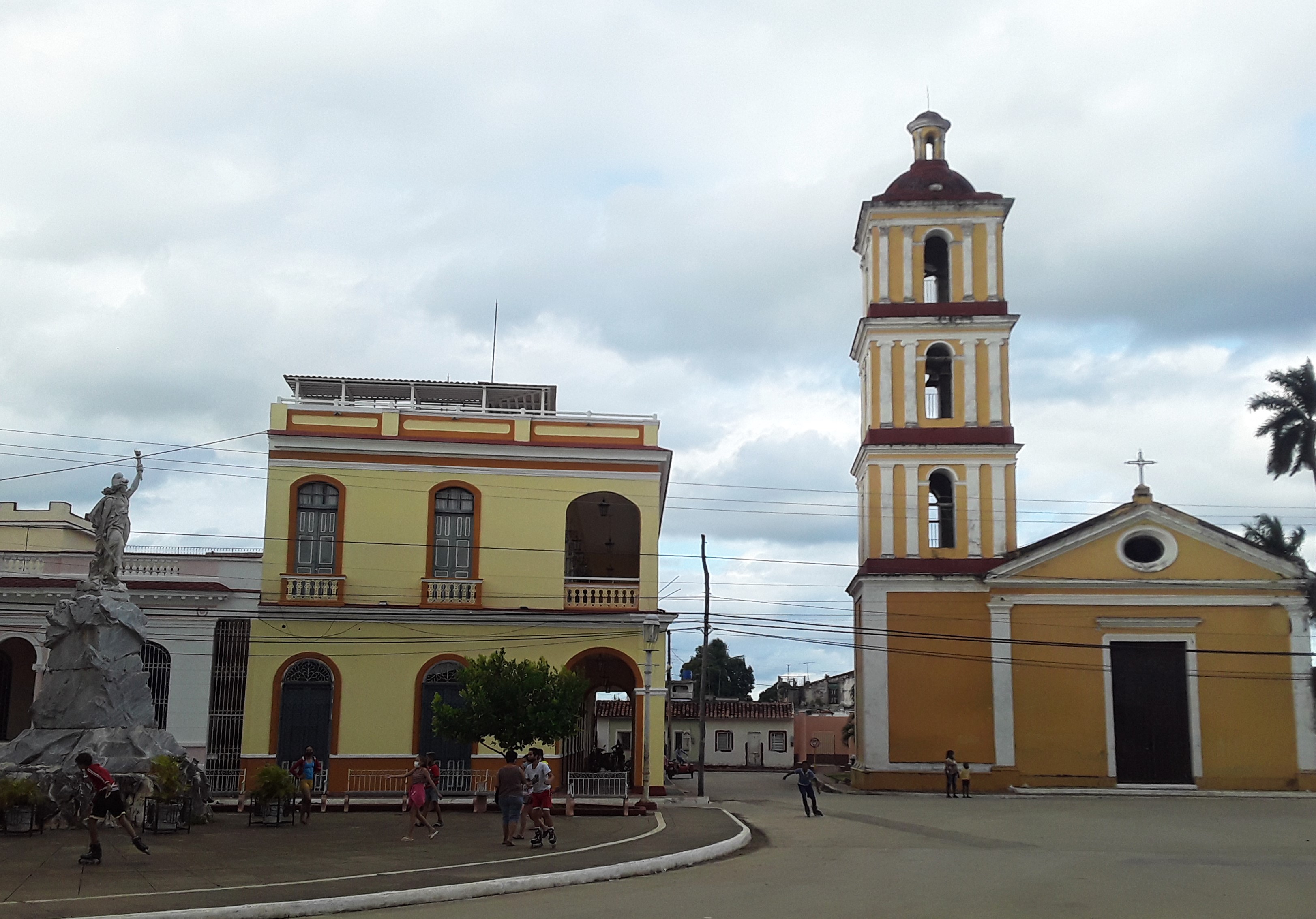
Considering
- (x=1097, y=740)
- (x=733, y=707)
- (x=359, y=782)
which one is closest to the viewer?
(x=359, y=782)

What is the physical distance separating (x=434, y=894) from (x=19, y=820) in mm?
7214

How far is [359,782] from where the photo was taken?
26.4 m

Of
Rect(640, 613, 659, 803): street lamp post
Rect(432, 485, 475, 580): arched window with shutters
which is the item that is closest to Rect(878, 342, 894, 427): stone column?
Rect(640, 613, 659, 803): street lamp post

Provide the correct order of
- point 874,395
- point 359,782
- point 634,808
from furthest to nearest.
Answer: point 874,395 < point 359,782 < point 634,808

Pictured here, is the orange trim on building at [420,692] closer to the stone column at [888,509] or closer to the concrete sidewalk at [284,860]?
the concrete sidewalk at [284,860]

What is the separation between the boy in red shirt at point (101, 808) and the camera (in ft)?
42.7

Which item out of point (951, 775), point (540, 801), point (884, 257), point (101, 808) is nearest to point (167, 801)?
point (101, 808)

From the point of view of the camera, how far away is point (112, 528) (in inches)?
751

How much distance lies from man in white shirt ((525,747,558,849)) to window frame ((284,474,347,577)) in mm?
12131

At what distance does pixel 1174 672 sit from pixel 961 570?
5.89 meters

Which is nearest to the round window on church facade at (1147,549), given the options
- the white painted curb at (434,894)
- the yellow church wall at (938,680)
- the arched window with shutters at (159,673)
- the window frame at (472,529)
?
the yellow church wall at (938,680)

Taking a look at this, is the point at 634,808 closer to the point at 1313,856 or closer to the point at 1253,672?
the point at 1313,856

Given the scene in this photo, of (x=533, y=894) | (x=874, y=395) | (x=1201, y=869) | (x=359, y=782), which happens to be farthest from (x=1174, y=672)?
(x=533, y=894)

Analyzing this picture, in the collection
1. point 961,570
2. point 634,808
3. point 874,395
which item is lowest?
point 634,808
